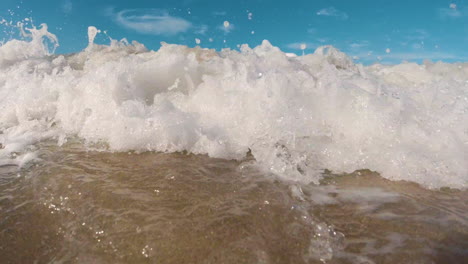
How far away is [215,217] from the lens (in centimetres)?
188

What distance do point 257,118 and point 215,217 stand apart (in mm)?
1851

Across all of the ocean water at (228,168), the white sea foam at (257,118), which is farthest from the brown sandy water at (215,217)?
the white sea foam at (257,118)

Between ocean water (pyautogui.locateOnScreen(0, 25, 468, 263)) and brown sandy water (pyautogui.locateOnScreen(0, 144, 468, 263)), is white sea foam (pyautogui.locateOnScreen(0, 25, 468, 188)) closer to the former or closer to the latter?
ocean water (pyautogui.locateOnScreen(0, 25, 468, 263))

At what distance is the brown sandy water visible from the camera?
62.9 inches

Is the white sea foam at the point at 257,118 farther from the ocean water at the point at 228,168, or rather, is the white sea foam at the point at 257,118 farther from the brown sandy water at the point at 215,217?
the brown sandy water at the point at 215,217

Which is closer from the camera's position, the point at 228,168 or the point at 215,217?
the point at 215,217

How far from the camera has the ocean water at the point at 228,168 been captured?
167 cm

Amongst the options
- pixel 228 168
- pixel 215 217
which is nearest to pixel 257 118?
pixel 228 168

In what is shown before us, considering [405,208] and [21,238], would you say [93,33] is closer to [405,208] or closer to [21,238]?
[21,238]

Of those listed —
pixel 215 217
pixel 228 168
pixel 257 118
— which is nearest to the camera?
pixel 215 217

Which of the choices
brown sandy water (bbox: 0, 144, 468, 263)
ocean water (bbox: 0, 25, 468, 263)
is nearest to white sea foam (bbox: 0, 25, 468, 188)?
ocean water (bbox: 0, 25, 468, 263)

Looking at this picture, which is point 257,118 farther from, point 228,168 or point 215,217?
point 215,217

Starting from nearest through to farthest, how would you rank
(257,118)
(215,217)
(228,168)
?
(215,217), (228,168), (257,118)

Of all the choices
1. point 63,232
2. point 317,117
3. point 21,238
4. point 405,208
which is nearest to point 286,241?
point 405,208
